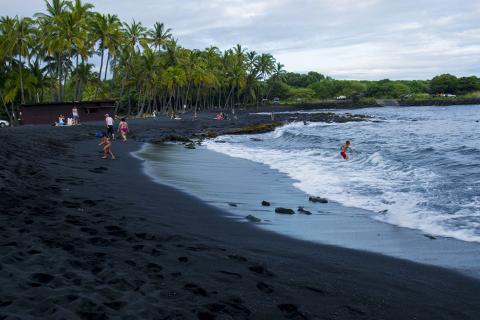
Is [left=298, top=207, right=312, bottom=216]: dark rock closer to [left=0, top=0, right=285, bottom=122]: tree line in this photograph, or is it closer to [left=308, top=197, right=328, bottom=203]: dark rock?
[left=308, top=197, right=328, bottom=203]: dark rock

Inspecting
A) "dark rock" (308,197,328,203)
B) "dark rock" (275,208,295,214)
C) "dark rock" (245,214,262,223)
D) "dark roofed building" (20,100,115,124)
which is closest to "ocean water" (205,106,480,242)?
"dark rock" (308,197,328,203)

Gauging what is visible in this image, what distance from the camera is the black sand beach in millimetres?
3779

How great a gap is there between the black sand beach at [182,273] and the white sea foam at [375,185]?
8.95 ft

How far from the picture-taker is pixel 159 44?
56.3m

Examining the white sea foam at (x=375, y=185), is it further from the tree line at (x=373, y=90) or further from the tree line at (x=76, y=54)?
the tree line at (x=373, y=90)

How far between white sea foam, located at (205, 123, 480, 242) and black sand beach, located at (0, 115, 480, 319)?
273cm

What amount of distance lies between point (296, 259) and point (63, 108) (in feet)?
117

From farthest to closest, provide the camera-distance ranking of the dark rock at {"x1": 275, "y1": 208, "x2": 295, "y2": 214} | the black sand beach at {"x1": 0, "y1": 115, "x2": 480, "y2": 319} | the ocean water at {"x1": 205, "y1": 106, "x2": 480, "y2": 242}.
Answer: the dark rock at {"x1": 275, "y1": 208, "x2": 295, "y2": 214} → the ocean water at {"x1": 205, "y1": 106, "x2": 480, "y2": 242} → the black sand beach at {"x1": 0, "y1": 115, "x2": 480, "y2": 319}

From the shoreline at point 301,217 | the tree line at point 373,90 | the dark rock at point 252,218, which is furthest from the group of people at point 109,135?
the tree line at point 373,90

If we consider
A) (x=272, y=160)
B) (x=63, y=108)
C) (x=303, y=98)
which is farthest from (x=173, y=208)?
(x=303, y=98)

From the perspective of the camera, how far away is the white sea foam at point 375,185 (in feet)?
26.7

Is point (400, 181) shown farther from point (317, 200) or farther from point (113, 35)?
point (113, 35)

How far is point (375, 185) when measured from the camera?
11867 millimetres

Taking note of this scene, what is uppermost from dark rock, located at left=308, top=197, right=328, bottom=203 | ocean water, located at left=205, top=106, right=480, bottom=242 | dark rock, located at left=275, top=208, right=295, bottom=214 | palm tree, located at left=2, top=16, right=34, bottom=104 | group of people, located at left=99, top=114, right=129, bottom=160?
palm tree, located at left=2, top=16, right=34, bottom=104
